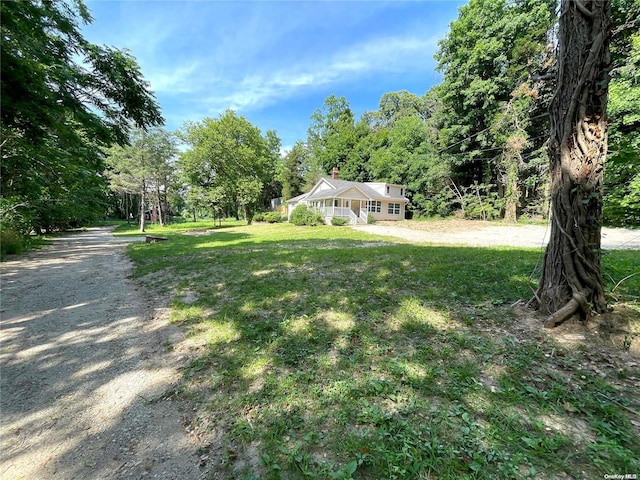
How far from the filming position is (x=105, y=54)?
554 cm

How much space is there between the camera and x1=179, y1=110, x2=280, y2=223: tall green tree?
2728cm

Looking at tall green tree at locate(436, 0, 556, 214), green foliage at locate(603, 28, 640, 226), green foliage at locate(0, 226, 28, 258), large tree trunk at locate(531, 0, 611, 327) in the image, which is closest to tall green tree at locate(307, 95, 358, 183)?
tall green tree at locate(436, 0, 556, 214)

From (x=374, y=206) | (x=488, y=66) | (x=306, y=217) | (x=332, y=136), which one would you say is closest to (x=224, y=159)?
(x=306, y=217)

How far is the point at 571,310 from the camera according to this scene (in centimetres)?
266

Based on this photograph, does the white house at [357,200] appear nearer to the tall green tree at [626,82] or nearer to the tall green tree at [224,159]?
the tall green tree at [224,159]

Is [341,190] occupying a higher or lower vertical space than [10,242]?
higher

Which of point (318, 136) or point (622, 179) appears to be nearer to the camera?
point (622, 179)

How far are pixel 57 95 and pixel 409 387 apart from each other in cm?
696

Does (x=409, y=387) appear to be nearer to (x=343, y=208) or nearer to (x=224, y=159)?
(x=343, y=208)

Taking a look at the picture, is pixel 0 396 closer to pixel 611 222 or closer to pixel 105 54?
pixel 105 54

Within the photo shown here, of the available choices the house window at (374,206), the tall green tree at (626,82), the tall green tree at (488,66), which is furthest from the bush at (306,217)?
the tall green tree at (626,82)

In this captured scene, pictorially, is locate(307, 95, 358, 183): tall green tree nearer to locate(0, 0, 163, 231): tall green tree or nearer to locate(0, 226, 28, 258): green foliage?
locate(0, 0, 163, 231): tall green tree

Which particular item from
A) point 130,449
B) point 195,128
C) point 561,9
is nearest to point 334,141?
point 195,128

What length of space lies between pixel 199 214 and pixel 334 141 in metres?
35.8
